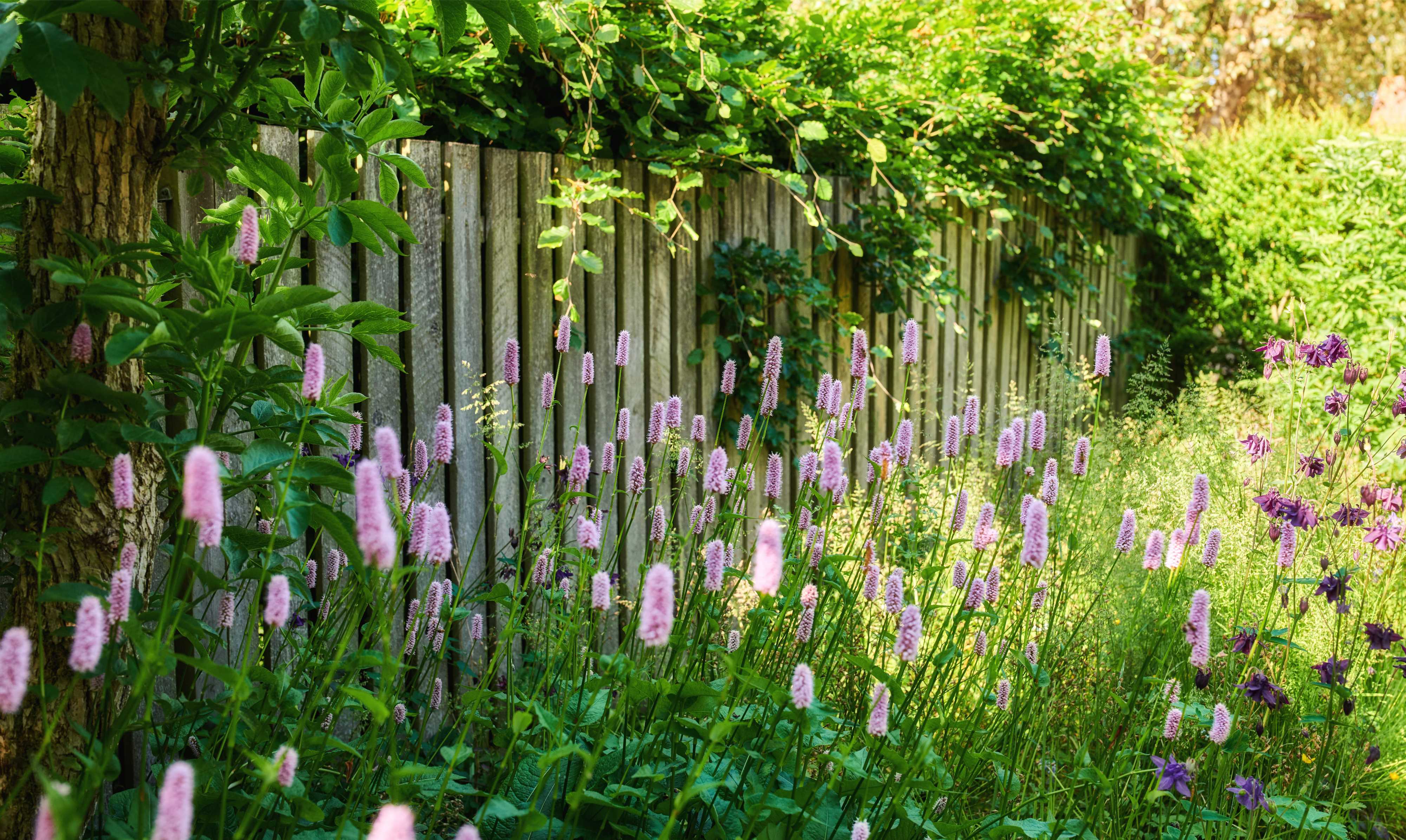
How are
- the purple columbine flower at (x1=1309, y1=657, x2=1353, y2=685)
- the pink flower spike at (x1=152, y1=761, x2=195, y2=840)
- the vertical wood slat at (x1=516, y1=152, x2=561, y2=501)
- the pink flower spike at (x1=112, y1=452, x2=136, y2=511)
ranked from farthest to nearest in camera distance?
the vertical wood slat at (x1=516, y1=152, x2=561, y2=501), the purple columbine flower at (x1=1309, y1=657, x2=1353, y2=685), the pink flower spike at (x1=112, y1=452, x2=136, y2=511), the pink flower spike at (x1=152, y1=761, x2=195, y2=840)

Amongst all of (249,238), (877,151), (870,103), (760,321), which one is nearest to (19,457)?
(249,238)

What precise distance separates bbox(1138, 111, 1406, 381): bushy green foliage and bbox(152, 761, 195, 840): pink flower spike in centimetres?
747

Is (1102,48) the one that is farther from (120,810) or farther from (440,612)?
(120,810)

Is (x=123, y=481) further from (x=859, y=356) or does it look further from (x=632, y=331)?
(x=632, y=331)

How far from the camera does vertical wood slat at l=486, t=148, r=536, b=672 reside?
2.99 meters

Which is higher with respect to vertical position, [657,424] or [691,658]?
[657,424]

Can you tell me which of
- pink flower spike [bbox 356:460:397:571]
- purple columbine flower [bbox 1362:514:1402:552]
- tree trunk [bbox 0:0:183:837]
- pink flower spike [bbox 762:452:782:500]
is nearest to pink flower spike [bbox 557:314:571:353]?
pink flower spike [bbox 762:452:782:500]

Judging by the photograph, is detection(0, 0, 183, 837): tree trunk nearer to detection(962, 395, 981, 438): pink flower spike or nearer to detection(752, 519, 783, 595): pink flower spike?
detection(752, 519, 783, 595): pink flower spike

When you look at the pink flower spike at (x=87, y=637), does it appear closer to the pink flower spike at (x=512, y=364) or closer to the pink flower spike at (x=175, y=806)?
the pink flower spike at (x=175, y=806)

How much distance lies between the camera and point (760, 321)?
377cm

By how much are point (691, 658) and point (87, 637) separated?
109cm

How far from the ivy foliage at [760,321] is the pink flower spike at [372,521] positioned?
270cm

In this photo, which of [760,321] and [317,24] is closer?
[317,24]

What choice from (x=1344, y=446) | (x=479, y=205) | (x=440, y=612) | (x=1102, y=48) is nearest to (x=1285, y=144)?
(x=1102, y=48)
